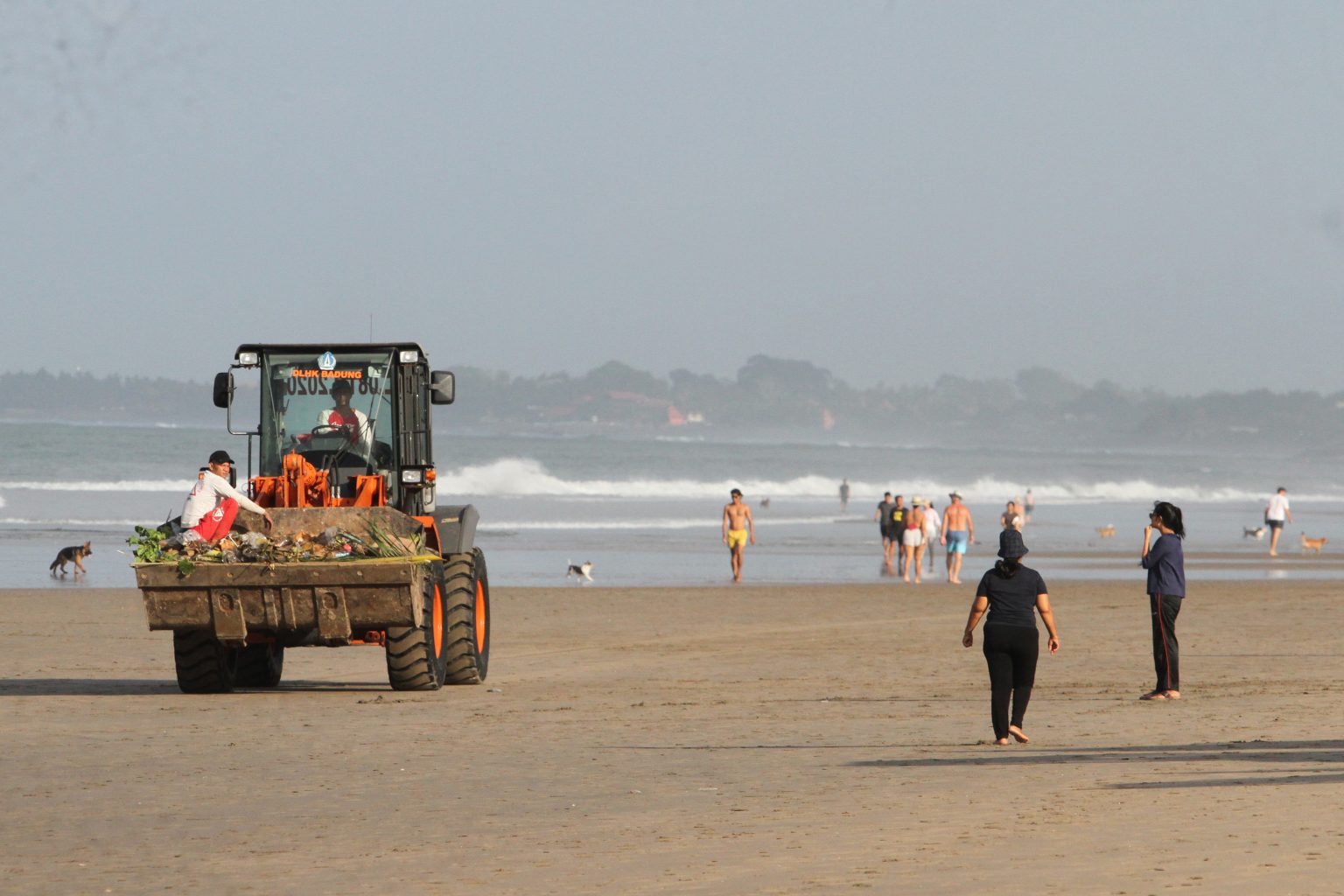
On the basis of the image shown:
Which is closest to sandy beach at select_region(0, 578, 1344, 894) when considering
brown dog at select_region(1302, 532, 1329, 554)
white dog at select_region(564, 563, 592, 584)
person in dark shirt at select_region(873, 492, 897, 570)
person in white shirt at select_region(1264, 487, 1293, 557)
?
white dog at select_region(564, 563, 592, 584)

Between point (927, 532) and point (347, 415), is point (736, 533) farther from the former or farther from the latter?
point (347, 415)

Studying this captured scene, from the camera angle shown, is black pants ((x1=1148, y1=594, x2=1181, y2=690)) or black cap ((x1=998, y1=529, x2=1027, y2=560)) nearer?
black cap ((x1=998, y1=529, x2=1027, y2=560))

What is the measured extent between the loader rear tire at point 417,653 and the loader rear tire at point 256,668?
1.30m

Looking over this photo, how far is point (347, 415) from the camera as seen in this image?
13641 millimetres

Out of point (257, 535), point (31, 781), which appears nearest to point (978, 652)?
point (257, 535)

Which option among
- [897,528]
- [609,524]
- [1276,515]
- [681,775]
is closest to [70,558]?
[897,528]

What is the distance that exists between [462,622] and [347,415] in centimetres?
196

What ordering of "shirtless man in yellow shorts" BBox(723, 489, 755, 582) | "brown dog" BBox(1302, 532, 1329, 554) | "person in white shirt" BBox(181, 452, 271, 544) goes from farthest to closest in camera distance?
"brown dog" BBox(1302, 532, 1329, 554) < "shirtless man in yellow shorts" BBox(723, 489, 755, 582) < "person in white shirt" BBox(181, 452, 271, 544)

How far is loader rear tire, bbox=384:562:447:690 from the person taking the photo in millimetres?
13242

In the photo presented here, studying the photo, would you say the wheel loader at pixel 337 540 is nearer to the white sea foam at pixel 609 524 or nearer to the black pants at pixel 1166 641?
the black pants at pixel 1166 641

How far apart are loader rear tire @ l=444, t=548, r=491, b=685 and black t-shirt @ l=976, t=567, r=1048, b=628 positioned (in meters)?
4.98

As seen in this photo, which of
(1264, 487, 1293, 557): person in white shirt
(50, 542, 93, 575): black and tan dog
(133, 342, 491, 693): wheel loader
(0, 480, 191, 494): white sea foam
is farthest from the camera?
(0, 480, 191, 494): white sea foam

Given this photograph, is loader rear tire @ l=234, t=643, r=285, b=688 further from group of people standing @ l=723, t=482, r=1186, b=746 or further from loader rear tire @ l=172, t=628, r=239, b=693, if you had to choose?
group of people standing @ l=723, t=482, r=1186, b=746

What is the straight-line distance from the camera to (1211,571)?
105 ft
